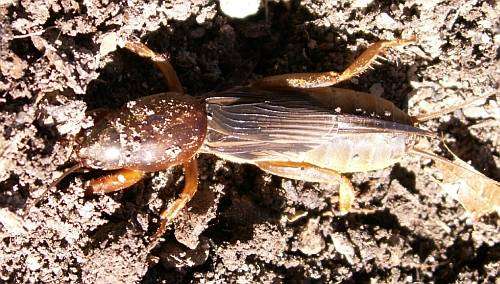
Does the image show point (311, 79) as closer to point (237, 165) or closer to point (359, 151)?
point (359, 151)

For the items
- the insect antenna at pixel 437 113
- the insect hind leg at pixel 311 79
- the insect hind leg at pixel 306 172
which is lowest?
the insect hind leg at pixel 306 172

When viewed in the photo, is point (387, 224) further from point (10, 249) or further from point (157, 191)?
point (10, 249)

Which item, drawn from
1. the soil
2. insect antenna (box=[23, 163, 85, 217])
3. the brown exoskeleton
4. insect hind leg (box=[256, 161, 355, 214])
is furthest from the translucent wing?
insect antenna (box=[23, 163, 85, 217])

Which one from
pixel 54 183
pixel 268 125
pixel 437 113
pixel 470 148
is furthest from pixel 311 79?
pixel 54 183

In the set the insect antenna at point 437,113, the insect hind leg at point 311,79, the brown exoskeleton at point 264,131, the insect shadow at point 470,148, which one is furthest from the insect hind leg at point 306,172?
the insect shadow at point 470,148

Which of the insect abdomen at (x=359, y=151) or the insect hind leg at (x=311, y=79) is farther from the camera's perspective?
the insect hind leg at (x=311, y=79)

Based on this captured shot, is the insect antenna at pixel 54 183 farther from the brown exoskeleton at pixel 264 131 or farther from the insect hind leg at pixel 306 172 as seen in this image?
the insect hind leg at pixel 306 172

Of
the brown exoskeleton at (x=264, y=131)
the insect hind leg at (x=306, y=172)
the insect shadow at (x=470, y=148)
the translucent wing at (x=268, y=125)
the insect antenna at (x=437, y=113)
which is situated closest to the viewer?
the brown exoskeleton at (x=264, y=131)
